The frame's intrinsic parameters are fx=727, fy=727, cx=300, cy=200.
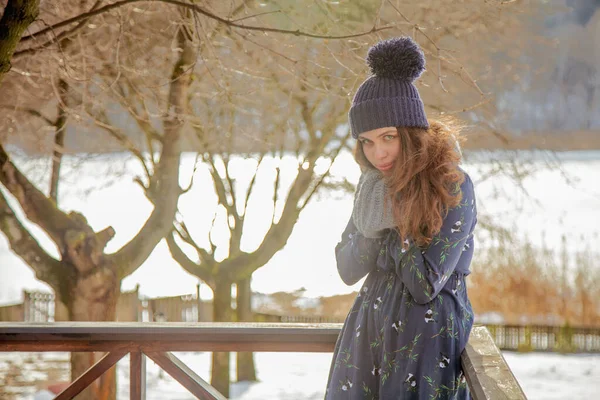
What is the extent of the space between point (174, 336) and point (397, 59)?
3.96 feet

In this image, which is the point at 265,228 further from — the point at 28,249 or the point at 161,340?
the point at 161,340

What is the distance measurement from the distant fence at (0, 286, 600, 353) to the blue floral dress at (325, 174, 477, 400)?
11.2 m

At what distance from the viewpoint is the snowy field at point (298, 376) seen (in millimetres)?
10852

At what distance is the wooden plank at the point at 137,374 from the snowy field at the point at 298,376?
737 cm

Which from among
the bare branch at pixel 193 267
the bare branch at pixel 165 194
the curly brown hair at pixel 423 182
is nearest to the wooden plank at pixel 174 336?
the curly brown hair at pixel 423 182

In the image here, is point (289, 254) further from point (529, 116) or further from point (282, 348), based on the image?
point (282, 348)

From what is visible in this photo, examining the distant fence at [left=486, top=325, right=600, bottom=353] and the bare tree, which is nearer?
the bare tree

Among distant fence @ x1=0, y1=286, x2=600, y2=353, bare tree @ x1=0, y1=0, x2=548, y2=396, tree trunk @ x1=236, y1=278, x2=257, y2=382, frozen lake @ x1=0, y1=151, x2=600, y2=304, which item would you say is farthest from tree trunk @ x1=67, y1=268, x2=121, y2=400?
distant fence @ x1=0, y1=286, x2=600, y2=353

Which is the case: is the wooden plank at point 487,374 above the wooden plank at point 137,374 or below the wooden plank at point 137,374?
above

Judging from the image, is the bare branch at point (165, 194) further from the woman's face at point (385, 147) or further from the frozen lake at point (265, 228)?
the frozen lake at point (265, 228)

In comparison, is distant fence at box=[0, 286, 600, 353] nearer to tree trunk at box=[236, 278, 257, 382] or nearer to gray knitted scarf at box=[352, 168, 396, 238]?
tree trunk at box=[236, 278, 257, 382]

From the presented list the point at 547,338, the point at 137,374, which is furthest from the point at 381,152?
the point at 547,338

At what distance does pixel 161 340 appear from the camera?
8.33 feet

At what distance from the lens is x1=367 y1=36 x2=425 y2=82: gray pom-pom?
83.7 inches
